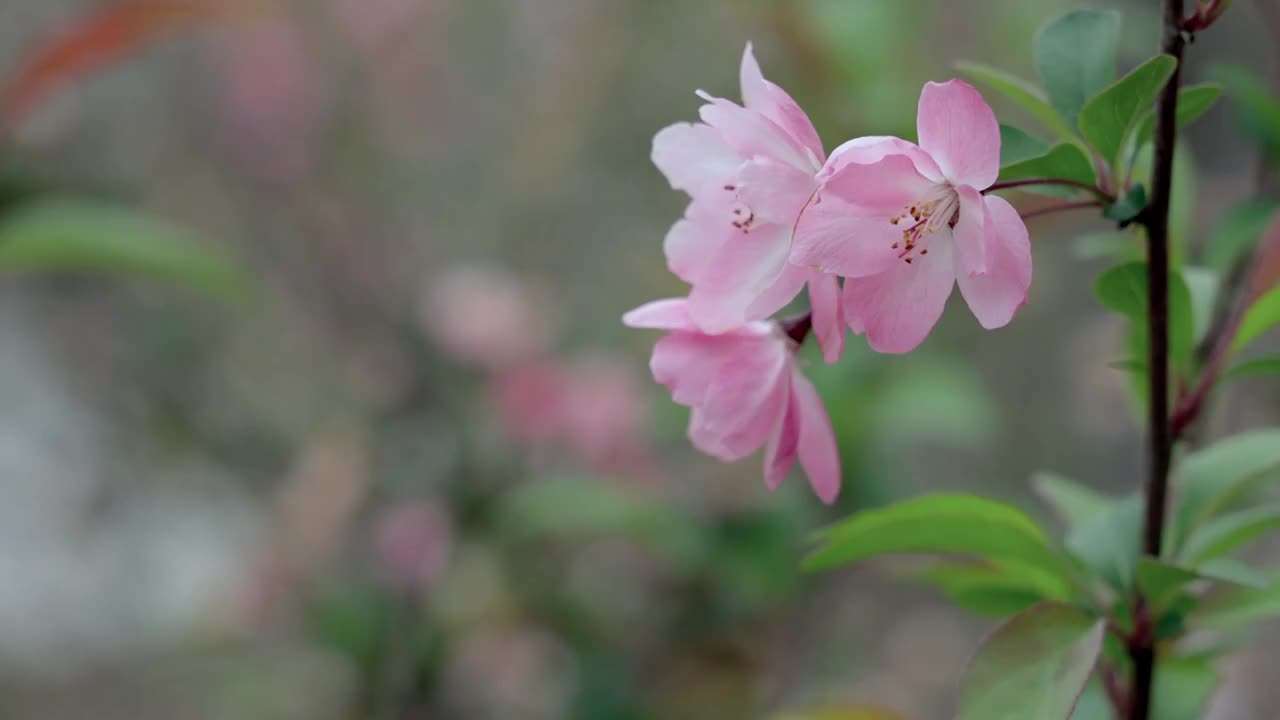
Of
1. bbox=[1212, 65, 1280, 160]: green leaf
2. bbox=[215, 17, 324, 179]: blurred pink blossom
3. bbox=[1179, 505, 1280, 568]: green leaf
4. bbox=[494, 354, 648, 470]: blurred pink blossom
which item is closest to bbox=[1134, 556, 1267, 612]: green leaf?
bbox=[1179, 505, 1280, 568]: green leaf

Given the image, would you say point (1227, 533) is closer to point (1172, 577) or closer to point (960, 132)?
point (1172, 577)

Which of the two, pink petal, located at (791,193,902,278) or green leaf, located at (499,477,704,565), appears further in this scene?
green leaf, located at (499,477,704,565)

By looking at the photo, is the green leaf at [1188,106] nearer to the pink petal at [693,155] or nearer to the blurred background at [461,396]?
the pink petal at [693,155]

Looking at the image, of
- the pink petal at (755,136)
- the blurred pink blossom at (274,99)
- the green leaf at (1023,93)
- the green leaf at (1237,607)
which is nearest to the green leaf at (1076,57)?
the green leaf at (1023,93)

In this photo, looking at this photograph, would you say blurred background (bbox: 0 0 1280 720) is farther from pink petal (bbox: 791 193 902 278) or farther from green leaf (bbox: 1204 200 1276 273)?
pink petal (bbox: 791 193 902 278)

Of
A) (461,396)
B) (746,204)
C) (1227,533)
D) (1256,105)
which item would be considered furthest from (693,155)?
(461,396)

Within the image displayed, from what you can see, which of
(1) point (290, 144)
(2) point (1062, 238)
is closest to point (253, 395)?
(1) point (290, 144)

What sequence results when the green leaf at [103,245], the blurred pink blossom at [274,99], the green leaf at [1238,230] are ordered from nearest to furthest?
1. the green leaf at [1238,230]
2. the green leaf at [103,245]
3. the blurred pink blossom at [274,99]

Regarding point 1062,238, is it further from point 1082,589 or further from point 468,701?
point 1082,589
